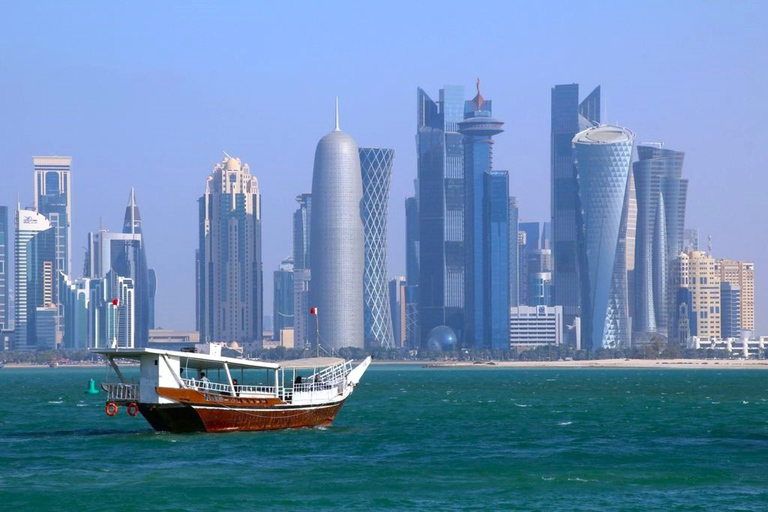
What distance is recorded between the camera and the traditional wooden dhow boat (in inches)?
3487

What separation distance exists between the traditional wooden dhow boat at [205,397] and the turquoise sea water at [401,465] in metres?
1.27

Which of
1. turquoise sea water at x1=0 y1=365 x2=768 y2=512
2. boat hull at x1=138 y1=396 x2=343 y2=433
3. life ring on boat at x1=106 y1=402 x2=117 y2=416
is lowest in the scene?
turquoise sea water at x1=0 y1=365 x2=768 y2=512

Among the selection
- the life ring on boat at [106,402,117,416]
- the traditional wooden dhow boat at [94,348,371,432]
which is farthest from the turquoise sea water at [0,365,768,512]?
the life ring on boat at [106,402,117,416]

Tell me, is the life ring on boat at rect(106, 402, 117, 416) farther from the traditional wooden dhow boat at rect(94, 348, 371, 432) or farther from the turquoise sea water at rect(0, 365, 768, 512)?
the turquoise sea water at rect(0, 365, 768, 512)

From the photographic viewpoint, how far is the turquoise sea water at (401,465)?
2544 inches

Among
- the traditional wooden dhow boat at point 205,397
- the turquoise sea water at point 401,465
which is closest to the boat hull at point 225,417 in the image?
the traditional wooden dhow boat at point 205,397

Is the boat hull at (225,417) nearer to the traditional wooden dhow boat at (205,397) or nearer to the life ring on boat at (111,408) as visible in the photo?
the traditional wooden dhow boat at (205,397)

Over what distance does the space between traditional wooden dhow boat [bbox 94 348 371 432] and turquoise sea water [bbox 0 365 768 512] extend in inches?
50.0

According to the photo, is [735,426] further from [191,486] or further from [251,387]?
[191,486]

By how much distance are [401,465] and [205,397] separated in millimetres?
17726

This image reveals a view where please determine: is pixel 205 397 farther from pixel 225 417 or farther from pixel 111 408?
pixel 111 408

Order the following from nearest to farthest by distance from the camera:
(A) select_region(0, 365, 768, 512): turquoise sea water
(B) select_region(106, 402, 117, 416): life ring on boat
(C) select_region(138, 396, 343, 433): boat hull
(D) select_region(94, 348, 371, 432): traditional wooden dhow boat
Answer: (A) select_region(0, 365, 768, 512): turquoise sea water < (D) select_region(94, 348, 371, 432): traditional wooden dhow boat < (C) select_region(138, 396, 343, 433): boat hull < (B) select_region(106, 402, 117, 416): life ring on boat

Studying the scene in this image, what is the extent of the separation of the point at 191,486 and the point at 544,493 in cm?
1674

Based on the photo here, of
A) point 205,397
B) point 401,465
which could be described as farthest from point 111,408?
point 401,465
